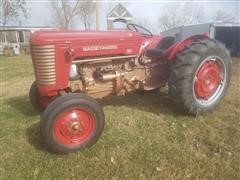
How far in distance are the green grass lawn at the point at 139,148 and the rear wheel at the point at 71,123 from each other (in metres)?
0.14

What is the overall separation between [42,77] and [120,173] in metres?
1.64

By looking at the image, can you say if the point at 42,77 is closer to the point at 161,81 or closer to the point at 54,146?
the point at 54,146

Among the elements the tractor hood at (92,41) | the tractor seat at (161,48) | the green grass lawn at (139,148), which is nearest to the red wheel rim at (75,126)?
A: the green grass lawn at (139,148)

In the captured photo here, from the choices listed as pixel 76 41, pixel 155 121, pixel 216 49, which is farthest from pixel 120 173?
pixel 216 49

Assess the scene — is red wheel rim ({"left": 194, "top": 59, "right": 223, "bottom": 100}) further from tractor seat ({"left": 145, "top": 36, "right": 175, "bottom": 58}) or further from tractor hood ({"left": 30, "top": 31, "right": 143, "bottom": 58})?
tractor hood ({"left": 30, "top": 31, "right": 143, "bottom": 58})

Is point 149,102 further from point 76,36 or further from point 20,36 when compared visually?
point 20,36

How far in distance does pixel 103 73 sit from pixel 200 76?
1.58 meters

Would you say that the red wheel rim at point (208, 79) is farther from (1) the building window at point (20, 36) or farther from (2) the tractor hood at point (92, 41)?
(1) the building window at point (20, 36)

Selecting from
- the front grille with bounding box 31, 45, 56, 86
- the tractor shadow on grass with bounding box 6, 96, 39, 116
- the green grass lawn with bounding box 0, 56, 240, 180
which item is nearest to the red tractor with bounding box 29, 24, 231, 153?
the front grille with bounding box 31, 45, 56, 86

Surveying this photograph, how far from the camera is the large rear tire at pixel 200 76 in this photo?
432 centimetres

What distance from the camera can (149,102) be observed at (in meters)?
5.57

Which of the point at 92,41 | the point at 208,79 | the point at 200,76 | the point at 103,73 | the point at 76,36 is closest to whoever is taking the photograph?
the point at 76,36

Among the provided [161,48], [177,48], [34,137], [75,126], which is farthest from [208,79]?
[34,137]

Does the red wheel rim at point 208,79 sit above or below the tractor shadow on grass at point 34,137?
above
